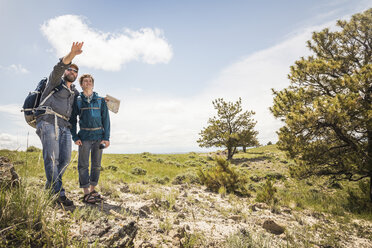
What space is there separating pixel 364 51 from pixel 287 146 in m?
5.87

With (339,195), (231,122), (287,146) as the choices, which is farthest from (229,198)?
(231,122)

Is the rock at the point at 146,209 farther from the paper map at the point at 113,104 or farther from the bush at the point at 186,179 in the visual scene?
the bush at the point at 186,179

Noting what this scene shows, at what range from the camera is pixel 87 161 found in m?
3.76

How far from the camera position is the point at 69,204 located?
3.23m

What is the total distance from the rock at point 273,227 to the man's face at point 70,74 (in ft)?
16.4

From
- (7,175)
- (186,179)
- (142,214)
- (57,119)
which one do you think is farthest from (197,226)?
(186,179)

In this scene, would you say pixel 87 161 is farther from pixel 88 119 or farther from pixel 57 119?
pixel 57 119

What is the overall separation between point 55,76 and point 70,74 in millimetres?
441

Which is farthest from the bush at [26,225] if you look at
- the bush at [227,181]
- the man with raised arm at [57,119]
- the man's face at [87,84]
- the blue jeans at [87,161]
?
the bush at [227,181]

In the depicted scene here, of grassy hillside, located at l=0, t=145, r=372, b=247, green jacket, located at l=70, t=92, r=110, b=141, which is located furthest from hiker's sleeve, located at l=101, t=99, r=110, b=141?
grassy hillside, located at l=0, t=145, r=372, b=247

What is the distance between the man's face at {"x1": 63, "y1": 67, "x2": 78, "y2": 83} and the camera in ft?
11.2

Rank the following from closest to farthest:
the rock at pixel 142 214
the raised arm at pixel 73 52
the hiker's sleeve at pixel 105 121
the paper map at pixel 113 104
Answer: the raised arm at pixel 73 52 → the rock at pixel 142 214 → the hiker's sleeve at pixel 105 121 → the paper map at pixel 113 104

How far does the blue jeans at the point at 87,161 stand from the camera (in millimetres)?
3670

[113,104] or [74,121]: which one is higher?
[113,104]
